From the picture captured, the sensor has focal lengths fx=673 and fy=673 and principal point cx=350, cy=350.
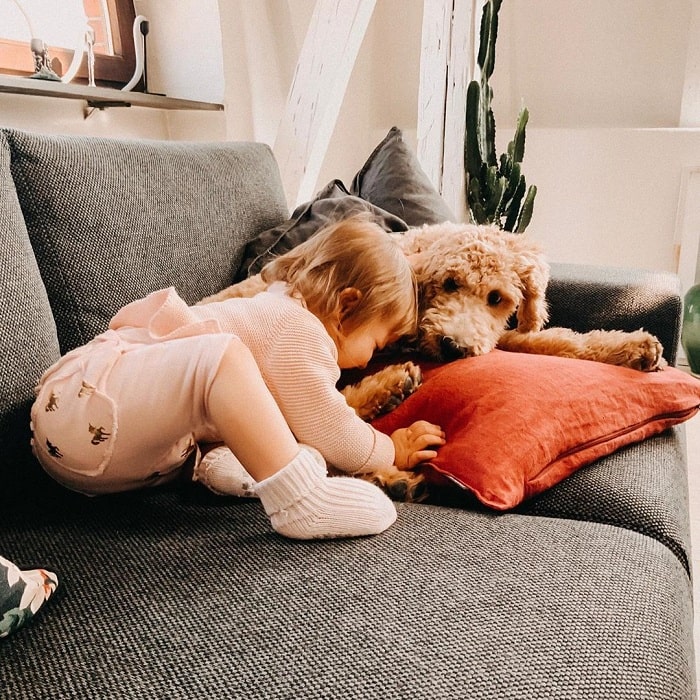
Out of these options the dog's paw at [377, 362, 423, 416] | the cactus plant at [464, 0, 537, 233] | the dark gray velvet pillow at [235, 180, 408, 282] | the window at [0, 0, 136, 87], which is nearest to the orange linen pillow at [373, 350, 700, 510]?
the dog's paw at [377, 362, 423, 416]

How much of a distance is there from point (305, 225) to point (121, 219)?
1.56ft

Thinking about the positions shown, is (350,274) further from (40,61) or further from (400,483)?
(40,61)

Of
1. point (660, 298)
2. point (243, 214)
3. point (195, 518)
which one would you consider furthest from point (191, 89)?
point (195, 518)

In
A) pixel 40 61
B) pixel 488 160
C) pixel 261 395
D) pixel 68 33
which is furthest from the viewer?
pixel 488 160

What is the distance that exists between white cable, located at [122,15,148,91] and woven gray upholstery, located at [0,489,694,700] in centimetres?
177

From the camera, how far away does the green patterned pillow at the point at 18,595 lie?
652mm

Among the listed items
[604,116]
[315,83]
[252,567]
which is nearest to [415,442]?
[252,567]

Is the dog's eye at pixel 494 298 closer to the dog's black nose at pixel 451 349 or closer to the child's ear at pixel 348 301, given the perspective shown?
the dog's black nose at pixel 451 349

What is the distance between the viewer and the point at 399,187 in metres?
1.83

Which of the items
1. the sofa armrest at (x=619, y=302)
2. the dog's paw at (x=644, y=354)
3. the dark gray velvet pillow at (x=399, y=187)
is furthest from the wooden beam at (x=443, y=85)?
the dog's paw at (x=644, y=354)

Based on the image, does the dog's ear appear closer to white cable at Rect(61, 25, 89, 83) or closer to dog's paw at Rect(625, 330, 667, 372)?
dog's paw at Rect(625, 330, 667, 372)

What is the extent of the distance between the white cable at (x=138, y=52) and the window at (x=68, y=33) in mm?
68

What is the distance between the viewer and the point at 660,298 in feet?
5.14

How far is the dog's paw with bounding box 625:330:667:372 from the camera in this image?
134cm
